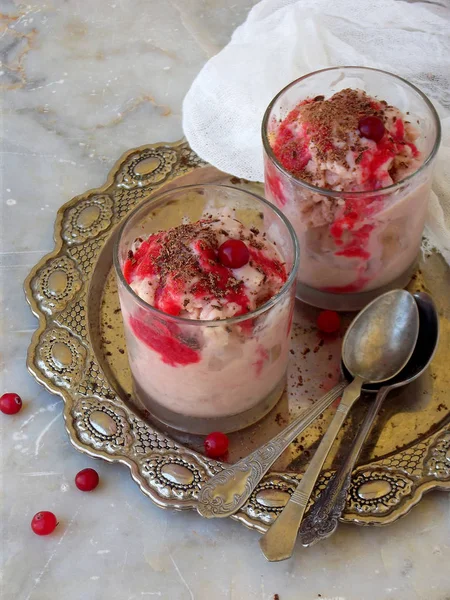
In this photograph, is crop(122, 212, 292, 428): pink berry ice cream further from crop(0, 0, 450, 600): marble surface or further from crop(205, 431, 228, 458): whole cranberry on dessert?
crop(0, 0, 450, 600): marble surface

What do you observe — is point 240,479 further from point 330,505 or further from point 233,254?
point 233,254

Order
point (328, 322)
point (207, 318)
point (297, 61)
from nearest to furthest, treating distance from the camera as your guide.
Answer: point (207, 318) < point (328, 322) < point (297, 61)

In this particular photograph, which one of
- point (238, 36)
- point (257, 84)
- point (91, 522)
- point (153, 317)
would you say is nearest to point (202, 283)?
point (153, 317)

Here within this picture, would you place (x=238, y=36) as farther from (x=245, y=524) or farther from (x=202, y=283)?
(x=245, y=524)

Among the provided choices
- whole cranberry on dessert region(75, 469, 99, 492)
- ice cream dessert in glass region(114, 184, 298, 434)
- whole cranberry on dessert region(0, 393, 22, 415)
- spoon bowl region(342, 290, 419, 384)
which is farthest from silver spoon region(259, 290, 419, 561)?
whole cranberry on dessert region(0, 393, 22, 415)

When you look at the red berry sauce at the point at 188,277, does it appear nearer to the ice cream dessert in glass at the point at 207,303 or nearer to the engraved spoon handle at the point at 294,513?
the ice cream dessert in glass at the point at 207,303

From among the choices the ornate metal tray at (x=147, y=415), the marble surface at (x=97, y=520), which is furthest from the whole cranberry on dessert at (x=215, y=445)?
the marble surface at (x=97, y=520)

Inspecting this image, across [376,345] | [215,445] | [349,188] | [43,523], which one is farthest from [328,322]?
[43,523]
